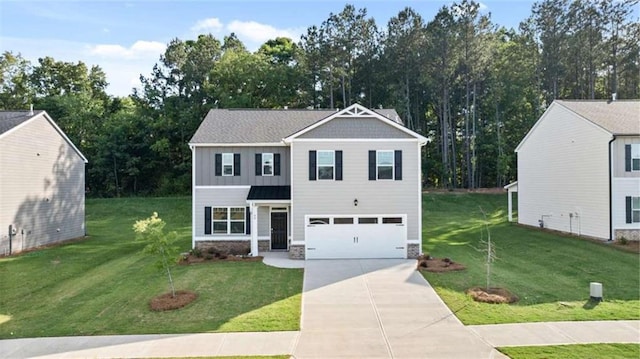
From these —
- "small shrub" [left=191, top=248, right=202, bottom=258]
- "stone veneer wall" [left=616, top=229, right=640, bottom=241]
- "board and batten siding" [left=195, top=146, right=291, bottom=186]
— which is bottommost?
"small shrub" [left=191, top=248, right=202, bottom=258]

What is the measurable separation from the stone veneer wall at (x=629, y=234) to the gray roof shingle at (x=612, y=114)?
454cm

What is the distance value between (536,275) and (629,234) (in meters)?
8.95

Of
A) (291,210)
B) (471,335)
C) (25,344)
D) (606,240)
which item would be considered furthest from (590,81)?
(25,344)

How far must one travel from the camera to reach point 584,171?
21.4 metres

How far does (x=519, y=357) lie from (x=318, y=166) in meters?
11.0

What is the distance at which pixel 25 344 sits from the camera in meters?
9.36

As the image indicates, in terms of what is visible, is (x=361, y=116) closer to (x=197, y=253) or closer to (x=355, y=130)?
(x=355, y=130)

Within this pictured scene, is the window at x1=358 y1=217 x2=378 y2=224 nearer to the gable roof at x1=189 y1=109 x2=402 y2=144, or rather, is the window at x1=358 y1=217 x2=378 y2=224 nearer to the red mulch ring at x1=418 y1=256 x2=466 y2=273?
the red mulch ring at x1=418 y1=256 x2=466 y2=273

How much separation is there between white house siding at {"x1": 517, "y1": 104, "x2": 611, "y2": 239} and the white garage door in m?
10.5

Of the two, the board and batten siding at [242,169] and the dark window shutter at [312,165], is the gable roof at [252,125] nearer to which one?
the board and batten siding at [242,169]

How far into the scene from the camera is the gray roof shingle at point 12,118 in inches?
797

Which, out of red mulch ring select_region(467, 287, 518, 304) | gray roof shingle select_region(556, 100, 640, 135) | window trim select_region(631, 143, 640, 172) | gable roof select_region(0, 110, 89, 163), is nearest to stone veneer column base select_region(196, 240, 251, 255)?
red mulch ring select_region(467, 287, 518, 304)

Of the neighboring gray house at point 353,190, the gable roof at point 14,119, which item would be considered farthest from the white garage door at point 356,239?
the gable roof at point 14,119

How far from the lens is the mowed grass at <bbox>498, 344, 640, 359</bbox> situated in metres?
7.99
